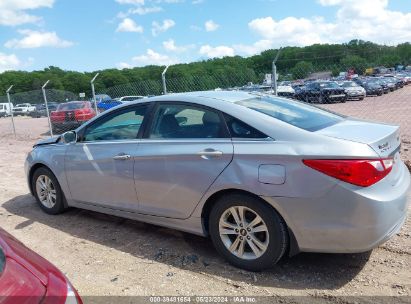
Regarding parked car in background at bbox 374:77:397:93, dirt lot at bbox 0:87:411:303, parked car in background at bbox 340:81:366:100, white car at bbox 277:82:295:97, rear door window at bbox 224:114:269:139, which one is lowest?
parked car in background at bbox 374:77:397:93

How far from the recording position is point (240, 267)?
3.66 m

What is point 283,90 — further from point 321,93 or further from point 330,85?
point 330,85

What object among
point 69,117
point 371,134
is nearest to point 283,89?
point 69,117

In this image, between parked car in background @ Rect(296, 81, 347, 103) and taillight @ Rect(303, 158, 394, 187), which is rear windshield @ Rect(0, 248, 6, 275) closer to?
taillight @ Rect(303, 158, 394, 187)

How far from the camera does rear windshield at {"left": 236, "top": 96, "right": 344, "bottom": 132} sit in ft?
12.1

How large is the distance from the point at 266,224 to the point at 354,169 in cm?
82

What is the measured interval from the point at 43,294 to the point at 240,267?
84.6 inches

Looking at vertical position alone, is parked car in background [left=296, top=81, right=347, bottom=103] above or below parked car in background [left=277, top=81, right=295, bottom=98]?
below

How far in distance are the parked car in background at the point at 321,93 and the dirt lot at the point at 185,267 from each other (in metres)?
22.4

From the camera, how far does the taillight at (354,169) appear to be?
3.07m

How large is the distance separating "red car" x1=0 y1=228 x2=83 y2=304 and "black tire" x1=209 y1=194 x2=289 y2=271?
1.77m

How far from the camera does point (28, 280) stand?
1.84 m

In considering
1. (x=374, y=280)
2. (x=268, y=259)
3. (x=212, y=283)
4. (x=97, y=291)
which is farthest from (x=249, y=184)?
(x=97, y=291)

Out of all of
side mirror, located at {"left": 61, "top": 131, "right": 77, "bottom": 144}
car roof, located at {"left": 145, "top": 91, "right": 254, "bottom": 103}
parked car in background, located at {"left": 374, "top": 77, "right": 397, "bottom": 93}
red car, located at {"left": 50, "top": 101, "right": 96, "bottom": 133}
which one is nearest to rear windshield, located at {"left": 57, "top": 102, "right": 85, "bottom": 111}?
red car, located at {"left": 50, "top": 101, "right": 96, "bottom": 133}
